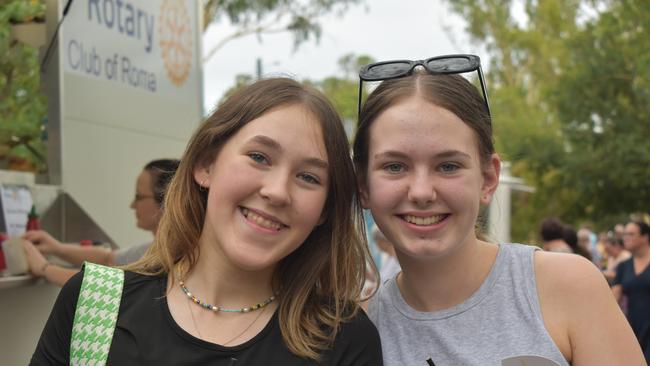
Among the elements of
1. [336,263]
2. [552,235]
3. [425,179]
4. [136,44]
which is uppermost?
[136,44]

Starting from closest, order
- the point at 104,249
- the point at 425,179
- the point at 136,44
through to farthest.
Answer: the point at 425,179 < the point at 104,249 < the point at 136,44

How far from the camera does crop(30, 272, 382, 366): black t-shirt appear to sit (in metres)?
2.04

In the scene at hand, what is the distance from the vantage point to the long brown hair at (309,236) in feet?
7.38

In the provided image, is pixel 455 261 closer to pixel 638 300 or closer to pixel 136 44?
pixel 136 44

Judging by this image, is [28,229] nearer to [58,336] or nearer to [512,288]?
[58,336]

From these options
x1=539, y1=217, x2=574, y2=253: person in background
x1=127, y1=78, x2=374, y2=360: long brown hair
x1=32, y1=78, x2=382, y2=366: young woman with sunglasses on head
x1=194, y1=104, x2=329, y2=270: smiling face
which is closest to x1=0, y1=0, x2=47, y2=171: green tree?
x1=127, y1=78, x2=374, y2=360: long brown hair

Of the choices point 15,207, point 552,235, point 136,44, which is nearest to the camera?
point 15,207

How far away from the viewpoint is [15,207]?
169 inches

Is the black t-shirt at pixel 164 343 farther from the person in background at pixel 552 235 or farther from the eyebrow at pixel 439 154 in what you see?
the person in background at pixel 552 235

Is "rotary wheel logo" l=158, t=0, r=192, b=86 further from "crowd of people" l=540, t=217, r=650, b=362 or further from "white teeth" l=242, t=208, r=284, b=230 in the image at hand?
"white teeth" l=242, t=208, r=284, b=230

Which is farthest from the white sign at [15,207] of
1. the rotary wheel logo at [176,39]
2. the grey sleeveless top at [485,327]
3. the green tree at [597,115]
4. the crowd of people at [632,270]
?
the green tree at [597,115]

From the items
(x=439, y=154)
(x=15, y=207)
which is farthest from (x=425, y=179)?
(x=15, y=207)

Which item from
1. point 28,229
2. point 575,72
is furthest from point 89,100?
point 575,72

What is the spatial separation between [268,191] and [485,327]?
0.68m
